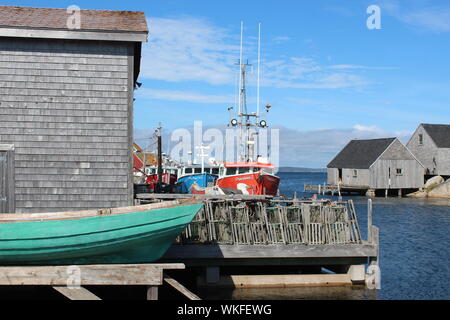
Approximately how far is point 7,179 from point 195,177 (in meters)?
22.3

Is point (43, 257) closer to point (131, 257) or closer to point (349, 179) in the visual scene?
point (131, 257)

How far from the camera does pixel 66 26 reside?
15.8 m

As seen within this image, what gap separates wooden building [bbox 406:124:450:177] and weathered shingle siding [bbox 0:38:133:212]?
201ft

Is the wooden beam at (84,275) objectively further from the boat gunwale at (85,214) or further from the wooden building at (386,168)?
the wooden building at (386,168)

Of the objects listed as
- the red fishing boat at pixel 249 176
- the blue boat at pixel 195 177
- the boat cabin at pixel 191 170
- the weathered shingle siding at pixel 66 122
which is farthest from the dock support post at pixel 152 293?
the boat cabin at pixel 191 170

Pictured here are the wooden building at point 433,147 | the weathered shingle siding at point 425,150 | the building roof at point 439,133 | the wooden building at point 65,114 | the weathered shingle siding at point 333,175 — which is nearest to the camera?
the wooden building at point 65,114

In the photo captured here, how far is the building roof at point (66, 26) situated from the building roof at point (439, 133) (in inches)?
2395

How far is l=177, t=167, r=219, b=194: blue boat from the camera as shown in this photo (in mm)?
36406

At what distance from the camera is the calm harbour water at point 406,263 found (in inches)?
666

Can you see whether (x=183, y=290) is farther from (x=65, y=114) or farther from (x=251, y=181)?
(x=251, y=181)
